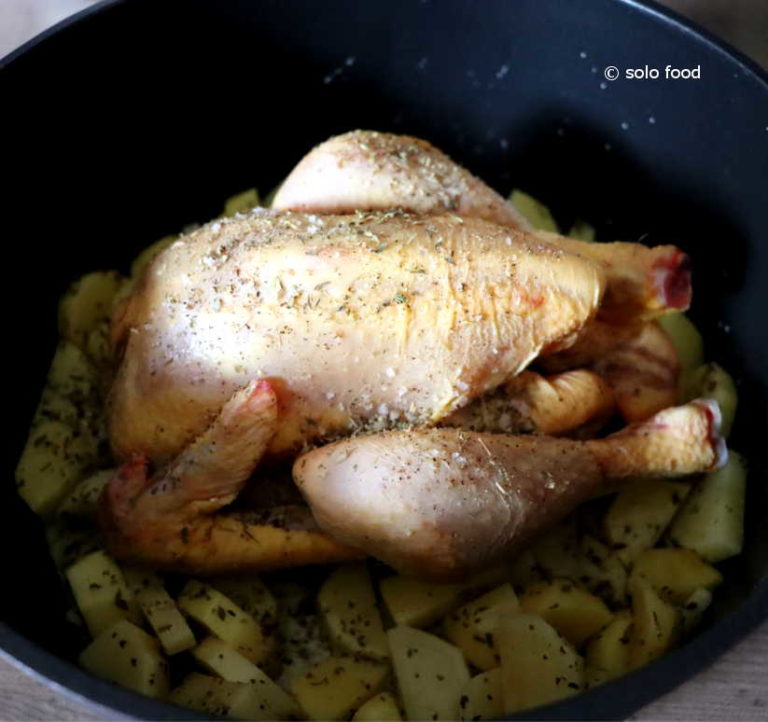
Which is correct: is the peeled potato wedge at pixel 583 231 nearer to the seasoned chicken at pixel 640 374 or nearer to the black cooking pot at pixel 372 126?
the black cooking pot at pixel 372 126

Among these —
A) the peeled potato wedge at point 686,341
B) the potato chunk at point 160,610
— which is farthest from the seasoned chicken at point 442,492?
the peeled potato wedge at point 686,341

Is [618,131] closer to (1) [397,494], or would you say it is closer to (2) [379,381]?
(2) [379,381]

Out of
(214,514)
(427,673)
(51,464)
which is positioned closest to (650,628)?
(427,673)

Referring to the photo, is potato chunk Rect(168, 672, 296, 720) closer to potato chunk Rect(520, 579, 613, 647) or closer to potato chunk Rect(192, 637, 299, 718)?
potato chunk Rect(192, 637, 299, 718)

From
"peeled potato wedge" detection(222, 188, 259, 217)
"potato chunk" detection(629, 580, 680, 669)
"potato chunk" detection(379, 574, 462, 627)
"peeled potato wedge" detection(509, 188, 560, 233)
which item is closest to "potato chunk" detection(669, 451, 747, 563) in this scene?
"potato chunk" detection(629, 580, 680, 669)

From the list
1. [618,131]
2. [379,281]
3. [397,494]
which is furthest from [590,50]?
[397,494]
